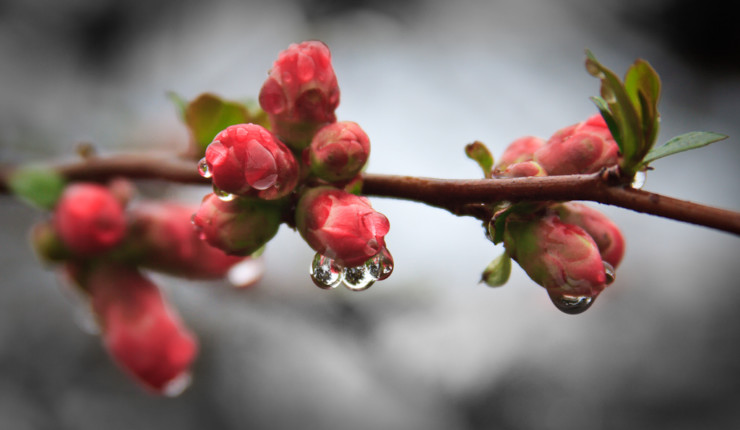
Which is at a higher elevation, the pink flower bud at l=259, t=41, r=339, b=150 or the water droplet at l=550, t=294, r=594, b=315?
the pink flower bud at l=259, t=41, r=339, b=150

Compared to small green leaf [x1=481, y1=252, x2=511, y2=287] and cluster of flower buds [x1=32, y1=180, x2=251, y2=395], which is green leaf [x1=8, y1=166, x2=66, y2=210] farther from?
small green leaf [x1=481, y1=252, x2=511, y2=287]

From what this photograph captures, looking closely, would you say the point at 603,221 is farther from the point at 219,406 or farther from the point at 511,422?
the point at 219,406

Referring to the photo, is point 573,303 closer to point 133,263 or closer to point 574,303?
point 574,303

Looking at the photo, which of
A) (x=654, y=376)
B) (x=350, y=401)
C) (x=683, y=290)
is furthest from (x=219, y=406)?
(x=683, y=290)

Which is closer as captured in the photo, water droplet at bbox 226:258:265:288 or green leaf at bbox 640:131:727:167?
green leaf at bbox 640:131:727:167

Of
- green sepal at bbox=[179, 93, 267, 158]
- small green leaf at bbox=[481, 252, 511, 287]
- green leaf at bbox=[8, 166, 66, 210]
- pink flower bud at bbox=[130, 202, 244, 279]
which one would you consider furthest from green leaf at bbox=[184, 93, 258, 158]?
small green leaf at bbox=[481, 252, 511, 287]

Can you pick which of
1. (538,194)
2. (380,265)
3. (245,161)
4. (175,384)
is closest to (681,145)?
(538,194)

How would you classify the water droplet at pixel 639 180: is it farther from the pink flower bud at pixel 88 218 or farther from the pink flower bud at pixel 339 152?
the pink flower bud at pixel 88 218

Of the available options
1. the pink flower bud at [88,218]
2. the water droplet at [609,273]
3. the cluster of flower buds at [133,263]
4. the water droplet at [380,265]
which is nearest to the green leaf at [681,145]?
the water droplet at [609,273]
